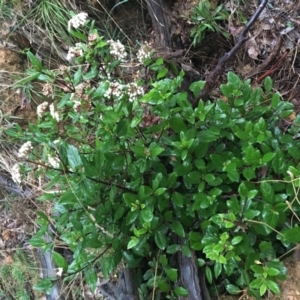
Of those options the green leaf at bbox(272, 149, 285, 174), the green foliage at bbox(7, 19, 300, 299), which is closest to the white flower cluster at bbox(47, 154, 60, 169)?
the green foliage at bbox(7, 19, 300, 299)

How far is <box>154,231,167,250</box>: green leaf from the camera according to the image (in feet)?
5.33

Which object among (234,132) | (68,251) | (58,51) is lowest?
(68,251)

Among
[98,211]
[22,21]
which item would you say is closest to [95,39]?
[98,211]

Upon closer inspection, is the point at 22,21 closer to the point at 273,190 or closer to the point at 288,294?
the point at 273,190

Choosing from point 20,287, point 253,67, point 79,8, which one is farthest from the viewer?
point 20,287

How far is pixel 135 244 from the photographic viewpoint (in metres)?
1.54

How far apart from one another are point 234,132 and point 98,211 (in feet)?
2.01

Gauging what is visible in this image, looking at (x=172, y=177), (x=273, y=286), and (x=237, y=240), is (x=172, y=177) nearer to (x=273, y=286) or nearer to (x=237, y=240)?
(x=237, y=240)

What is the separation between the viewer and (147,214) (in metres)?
1.50

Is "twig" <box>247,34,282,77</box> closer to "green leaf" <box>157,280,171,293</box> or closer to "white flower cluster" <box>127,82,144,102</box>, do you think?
"white flower cluster" <box>127,82,144,102</box>

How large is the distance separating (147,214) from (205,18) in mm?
1264

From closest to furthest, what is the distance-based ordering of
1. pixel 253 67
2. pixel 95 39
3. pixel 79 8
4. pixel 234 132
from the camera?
pixel 95 39
pixel 234 132
pixel 253 67
pixel 79 8

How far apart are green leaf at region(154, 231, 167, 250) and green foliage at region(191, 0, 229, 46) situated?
114cm

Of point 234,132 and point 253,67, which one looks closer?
point 234,132
